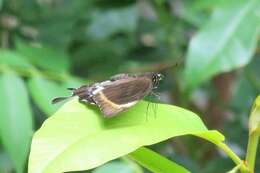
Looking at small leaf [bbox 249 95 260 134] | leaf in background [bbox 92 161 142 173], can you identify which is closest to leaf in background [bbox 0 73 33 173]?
leaf in background [bbox 92 161 142 173]

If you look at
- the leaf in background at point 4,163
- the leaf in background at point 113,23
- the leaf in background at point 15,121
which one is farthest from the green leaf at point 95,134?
the leaf in background at point 113,23

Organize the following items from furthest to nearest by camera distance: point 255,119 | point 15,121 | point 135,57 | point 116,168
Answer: point 135,57, point 15,121, point 116,168, point 255,119

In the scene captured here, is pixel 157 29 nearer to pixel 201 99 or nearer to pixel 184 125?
pixel 201 99

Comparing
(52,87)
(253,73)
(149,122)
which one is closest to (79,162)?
(149,122)

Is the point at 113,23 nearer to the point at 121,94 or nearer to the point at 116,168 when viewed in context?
the point at 116,168

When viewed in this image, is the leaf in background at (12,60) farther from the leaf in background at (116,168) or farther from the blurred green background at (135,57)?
the leaf in background at (116,168)

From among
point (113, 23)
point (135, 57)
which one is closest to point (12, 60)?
point (135, 57)
